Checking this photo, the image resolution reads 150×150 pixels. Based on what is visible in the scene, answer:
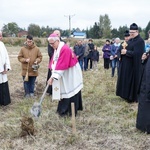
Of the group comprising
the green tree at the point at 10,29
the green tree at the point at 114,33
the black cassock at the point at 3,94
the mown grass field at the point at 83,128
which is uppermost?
the green tree at the point at 10,29

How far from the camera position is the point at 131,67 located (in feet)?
26.7

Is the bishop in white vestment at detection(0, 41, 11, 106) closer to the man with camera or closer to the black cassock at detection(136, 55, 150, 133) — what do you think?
the man with camera

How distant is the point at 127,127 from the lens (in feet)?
19.9

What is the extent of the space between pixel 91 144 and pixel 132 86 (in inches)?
132

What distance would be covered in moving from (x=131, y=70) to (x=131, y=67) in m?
0.08

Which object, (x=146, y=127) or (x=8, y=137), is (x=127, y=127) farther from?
(x=8, y=137)

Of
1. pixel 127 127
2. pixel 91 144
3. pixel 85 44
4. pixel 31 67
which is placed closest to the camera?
pixel 91 144

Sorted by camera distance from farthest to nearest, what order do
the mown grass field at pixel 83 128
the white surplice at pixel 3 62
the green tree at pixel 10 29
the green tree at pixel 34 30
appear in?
the green tree at pixel 10 29 → the green tree at pixel 34 30 → the white surplice at pixel 3 62 → the mown grass field at pixel 83 128

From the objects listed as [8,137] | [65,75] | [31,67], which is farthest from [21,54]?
[8,137]

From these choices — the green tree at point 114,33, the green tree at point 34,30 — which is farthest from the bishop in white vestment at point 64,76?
the green tree at point 114,33

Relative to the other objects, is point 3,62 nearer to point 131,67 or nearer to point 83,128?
point 83,128

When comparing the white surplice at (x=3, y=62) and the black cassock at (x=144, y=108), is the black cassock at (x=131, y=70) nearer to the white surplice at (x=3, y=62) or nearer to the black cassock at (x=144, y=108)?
the black cassock at (x=144, y=108)

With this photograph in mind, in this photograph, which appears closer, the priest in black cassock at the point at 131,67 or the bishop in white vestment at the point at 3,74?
the bishop in white vestment at the point at 3,74

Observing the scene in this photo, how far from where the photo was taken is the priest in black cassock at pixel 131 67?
7941 millimetres
